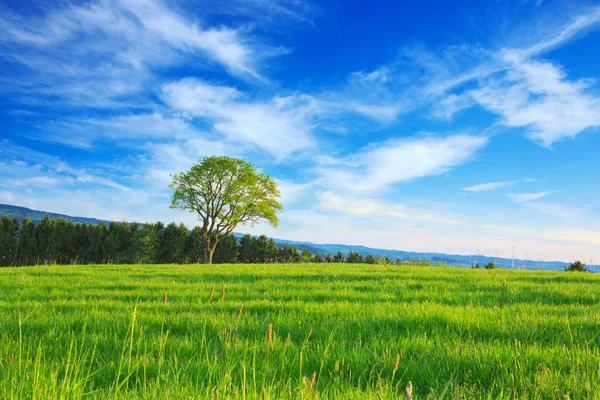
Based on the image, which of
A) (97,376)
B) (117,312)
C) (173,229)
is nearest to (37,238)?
(173,229)

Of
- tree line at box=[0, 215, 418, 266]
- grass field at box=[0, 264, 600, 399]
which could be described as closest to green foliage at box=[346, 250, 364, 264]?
tree line at box=[0, 215, 418, 266]

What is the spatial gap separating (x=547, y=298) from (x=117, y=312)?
7.64 m

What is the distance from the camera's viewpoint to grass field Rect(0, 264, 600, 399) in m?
2.58

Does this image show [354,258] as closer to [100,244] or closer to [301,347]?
[100,244]

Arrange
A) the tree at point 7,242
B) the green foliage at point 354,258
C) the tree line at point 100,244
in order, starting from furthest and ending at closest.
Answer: the green foliage at point 354,258 < the tree line at point 100,244 < the tree at point 7,242

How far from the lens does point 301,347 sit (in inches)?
144

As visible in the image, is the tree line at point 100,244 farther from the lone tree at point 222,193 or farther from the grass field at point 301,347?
the grass field at point 301,347

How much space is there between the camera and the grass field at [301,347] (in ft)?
8.46

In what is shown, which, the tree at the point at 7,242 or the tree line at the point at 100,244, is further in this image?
the tree line at the point at 100,244

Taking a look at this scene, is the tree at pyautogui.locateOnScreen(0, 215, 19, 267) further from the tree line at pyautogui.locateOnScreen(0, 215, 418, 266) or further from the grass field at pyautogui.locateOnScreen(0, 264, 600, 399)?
the grass field at pyautogui.locateOnScreen(0, 264, 600, 399)

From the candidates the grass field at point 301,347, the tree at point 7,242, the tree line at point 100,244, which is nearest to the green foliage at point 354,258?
the tree line at point 100,244

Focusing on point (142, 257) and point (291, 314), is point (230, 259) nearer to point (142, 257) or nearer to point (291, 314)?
point (142, 257)

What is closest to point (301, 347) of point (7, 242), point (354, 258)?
point (354, 258)

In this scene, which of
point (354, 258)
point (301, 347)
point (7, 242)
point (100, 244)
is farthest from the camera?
point (354, 258)
